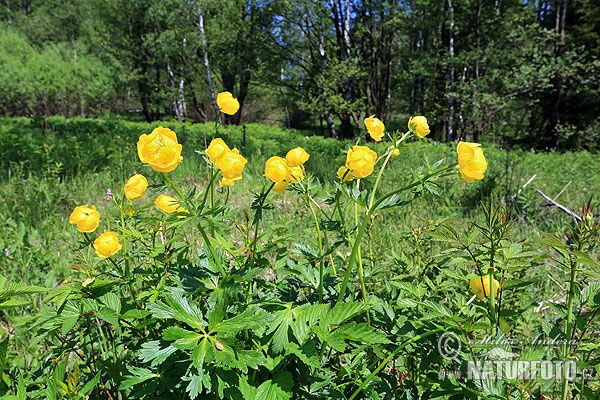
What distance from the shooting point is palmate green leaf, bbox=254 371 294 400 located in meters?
0.72

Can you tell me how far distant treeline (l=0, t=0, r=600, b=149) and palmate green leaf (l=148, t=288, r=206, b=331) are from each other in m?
10.00

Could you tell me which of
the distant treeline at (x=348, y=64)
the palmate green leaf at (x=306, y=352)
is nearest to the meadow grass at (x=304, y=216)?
the palmate green leaf at (x=306, y=352)

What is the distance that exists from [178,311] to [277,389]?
0.26 m

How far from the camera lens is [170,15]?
15867mm

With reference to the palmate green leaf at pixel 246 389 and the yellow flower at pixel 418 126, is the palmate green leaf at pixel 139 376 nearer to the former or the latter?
the palmate green leaf at pixel 246 389

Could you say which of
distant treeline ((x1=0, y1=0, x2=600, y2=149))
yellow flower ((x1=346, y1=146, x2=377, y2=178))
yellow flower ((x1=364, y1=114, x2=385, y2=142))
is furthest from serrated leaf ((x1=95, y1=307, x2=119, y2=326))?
distant treeline ((x1=0, y1=0, x2=600, y2=149))

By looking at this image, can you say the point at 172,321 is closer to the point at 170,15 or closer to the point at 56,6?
the point at 170,15

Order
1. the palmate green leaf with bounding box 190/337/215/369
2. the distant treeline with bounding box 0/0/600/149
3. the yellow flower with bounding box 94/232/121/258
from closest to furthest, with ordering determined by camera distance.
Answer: the palmate green leaf with bounding box 190/337/215/369 → the yellow flower with bounding box 94/232/121/258 → the distant treeline with bounding box 0/0/600/149

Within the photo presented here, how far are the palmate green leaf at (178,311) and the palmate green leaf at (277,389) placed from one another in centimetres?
19

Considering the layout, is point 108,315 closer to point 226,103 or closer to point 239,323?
point 239,323

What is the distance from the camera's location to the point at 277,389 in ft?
2.42

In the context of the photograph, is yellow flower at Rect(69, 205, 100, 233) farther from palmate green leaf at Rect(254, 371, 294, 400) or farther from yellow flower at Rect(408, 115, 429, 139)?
yellow flower at Rect(408, 115, 429, 139)

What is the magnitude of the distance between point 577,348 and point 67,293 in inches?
46.0

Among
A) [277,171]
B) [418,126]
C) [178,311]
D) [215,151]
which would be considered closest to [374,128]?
[418,126]
